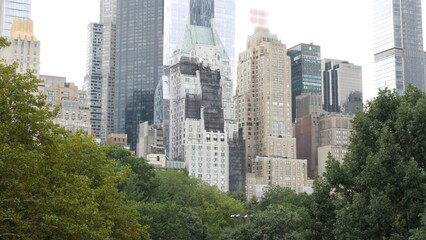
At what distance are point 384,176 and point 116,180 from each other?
17.9 metres

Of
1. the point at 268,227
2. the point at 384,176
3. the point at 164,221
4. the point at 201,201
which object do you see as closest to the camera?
the point at 384,176

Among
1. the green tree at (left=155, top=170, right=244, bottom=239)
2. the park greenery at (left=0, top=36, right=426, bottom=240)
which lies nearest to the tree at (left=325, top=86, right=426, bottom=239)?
the park greenery at (left=0, top=36, right=426, bottom=240)

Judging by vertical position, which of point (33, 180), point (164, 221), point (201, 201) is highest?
point (33, 180)

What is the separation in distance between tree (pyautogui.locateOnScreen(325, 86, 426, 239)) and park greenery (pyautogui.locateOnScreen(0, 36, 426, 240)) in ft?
0.20

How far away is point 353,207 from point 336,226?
7.44ft

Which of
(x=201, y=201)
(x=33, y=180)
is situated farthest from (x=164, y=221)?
(x=33, y=180)

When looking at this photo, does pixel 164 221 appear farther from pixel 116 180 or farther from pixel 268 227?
pixel 116 180

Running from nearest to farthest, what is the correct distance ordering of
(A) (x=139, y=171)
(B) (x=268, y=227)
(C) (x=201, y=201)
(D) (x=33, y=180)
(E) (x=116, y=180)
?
1. (D) (x=33, y=180)
2. (E) (x=116, y=180)
3. (B) (x=268, y=227)
4. (A) (x=139, y=171)
5. (C) (x=201, y=201)

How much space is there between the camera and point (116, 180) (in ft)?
163

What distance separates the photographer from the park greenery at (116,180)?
3238 centimetres

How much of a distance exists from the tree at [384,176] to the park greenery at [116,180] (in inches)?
2.3

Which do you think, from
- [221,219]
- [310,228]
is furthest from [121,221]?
[221,219]

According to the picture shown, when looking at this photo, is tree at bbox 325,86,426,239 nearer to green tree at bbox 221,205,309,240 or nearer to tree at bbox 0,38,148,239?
tree at bbox 0,38,148,239

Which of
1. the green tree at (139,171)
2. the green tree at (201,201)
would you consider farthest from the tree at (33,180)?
the green tree at (201,201)
